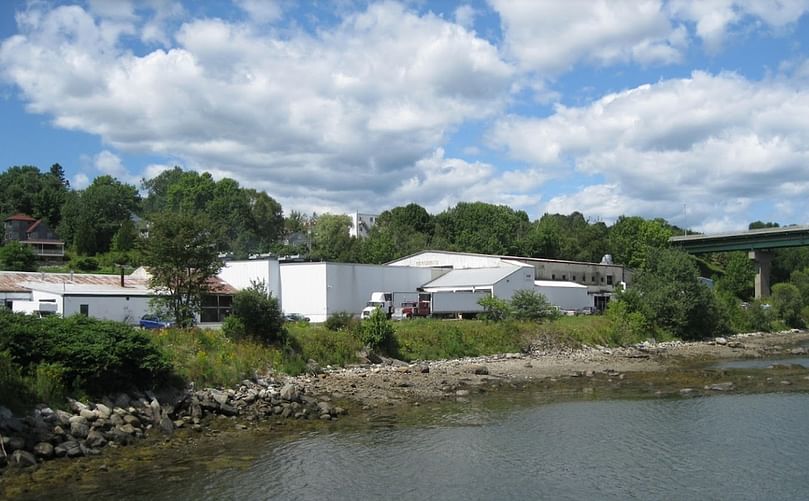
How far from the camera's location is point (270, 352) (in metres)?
36.7

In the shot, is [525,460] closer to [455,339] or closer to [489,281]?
[455,339]

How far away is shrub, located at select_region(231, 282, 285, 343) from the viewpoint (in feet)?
123

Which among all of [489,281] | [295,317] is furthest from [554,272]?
[295,317]

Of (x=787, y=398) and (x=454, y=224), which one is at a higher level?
(x=454, y=224)

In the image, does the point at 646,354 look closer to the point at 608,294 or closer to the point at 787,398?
the point at 787,398

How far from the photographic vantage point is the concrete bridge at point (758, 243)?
106 m

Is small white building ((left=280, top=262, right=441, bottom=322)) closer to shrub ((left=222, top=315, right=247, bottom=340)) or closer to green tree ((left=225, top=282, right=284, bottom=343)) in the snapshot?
green tree ((left=225, top=282, right=284, bottom=343))

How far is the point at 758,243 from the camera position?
360ft

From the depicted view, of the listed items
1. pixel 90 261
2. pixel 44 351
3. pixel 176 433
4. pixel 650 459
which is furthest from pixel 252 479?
pixel 90 261

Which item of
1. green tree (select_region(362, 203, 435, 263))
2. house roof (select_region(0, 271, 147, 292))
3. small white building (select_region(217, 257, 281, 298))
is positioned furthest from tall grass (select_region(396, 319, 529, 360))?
green tree (select_region(362, 203, 435, 263))

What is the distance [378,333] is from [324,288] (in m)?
21.4

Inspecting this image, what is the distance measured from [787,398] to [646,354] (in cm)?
1858

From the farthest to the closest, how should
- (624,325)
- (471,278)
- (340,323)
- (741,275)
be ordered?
(741,275) → (471,278) → (624,325) → (340,323)

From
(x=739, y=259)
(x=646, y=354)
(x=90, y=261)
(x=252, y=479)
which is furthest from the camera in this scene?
(x=739, y=259)
